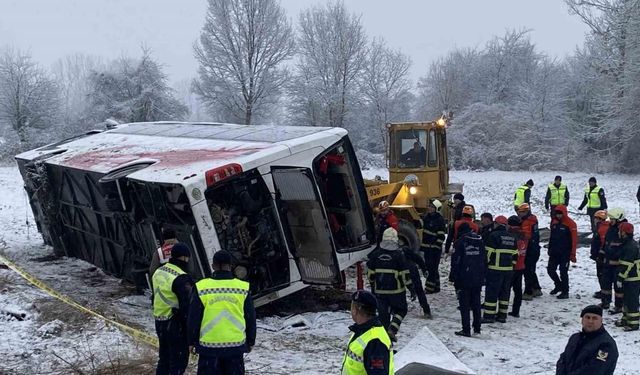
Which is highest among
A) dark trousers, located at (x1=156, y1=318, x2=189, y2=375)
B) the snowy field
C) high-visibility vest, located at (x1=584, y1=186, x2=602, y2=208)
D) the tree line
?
the tree line

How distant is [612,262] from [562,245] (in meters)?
1.05

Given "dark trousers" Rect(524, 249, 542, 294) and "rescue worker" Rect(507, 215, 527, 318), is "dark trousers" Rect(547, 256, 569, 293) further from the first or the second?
"rescue worker" Rect(507, 215, 527, 318)

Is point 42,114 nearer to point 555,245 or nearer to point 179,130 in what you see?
point 179,130

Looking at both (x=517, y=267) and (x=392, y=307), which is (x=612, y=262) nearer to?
(x=517, y=267)

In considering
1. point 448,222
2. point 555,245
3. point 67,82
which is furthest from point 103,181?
point 67,82

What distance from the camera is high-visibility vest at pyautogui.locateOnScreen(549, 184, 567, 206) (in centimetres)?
1484

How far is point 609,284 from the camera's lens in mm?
8672

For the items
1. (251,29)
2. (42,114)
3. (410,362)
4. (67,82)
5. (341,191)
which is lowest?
(410,362)

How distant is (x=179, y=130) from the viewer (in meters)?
11.0

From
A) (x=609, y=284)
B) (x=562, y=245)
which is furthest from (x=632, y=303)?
(x=562, y=245)

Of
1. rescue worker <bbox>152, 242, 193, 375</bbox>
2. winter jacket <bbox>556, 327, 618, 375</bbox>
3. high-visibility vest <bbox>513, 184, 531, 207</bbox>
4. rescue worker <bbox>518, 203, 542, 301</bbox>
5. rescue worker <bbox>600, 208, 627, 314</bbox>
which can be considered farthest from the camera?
high-visibility vest <bbox>513, 184, 531, 207</bbox>

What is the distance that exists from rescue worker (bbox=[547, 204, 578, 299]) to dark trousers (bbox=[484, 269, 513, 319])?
1.68 meters

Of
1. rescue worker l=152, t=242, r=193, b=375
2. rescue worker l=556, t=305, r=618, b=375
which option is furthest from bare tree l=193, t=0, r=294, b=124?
rescue worker l=556, t=305, r=618, b=375

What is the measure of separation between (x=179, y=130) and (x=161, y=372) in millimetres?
6448
